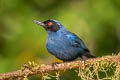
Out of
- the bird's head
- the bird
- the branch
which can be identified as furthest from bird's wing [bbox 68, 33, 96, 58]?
the branch

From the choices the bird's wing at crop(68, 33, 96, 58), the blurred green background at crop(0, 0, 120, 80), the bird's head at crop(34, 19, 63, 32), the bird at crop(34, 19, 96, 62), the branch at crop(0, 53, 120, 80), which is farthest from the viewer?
the blurred green background at crop(0, 0, 120, 80)

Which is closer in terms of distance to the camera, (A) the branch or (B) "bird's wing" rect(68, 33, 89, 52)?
(A) the branch

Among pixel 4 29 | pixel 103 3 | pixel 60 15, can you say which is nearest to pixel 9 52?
pixel 4 29

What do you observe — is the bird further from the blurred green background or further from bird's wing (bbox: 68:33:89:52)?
the blurred green background

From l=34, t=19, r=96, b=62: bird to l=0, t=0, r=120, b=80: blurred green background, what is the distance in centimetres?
66

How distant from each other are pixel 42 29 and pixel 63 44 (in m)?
1.41

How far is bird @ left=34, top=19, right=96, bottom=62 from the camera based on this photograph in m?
6.63

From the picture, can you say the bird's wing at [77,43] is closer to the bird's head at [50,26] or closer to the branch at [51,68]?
the bird's head at [50,26]

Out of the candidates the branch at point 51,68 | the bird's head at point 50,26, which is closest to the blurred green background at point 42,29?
the bird's head at point 50,26

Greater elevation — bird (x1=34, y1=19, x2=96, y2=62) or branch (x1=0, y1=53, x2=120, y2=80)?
bird (x1=34, y1=19, x2=96, y2=62)

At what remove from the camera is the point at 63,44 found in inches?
264

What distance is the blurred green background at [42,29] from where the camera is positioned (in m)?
8.00

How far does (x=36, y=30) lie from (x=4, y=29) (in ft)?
4.68

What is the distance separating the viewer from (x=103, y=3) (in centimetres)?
816
